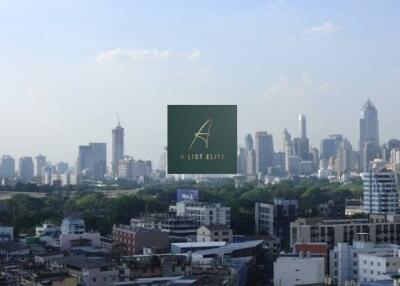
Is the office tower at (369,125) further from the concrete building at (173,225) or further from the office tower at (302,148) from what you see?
the concrete building at (173,225)

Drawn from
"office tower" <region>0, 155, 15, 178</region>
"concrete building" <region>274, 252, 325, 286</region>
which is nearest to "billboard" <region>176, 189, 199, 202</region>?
"concrete building" <region>274, 252, 325, 286</region>

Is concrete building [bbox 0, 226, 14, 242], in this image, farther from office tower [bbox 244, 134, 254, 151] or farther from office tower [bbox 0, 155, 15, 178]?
office tower [bbox 0, 155, 15, 178]

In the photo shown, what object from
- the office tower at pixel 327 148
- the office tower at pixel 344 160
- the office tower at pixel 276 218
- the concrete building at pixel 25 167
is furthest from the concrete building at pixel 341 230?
the concrete building at pixel 25 167

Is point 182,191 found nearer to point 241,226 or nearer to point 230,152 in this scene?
point 241,226

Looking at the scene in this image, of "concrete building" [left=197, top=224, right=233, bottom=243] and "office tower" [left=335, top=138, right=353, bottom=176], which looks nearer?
"concrete building" [left=197, top=224, right=233, bottom=243]

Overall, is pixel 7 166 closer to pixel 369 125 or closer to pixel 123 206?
pixel 369 125

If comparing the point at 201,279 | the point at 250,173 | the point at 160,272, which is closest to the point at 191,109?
the point at 201,279

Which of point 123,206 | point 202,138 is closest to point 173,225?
point 123,206
